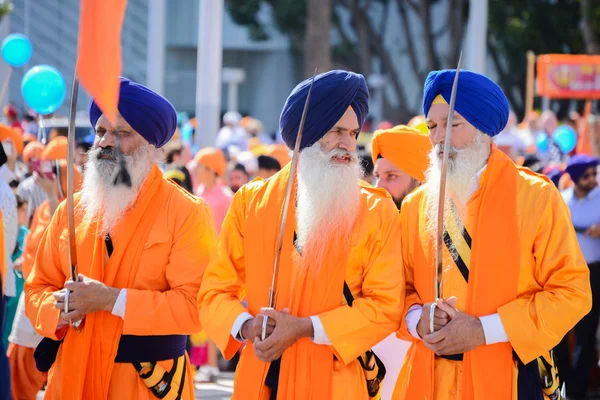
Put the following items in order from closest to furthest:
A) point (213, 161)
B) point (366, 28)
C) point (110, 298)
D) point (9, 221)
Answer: point (110, 298) < point (9, 221) < point (213, 161) < point (366, 28)

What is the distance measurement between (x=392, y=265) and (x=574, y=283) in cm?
66

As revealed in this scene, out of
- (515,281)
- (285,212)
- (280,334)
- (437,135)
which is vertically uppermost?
(437,135)

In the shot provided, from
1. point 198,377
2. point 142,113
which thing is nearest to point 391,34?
point 198,377

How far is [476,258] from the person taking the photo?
367 cm

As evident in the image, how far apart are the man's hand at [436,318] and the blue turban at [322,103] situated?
791 mm

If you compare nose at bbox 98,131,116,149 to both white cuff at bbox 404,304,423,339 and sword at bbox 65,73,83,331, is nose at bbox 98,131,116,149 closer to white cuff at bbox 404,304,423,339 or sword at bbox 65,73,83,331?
sword at bbox 65,73,83,331

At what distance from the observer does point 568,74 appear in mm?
19375

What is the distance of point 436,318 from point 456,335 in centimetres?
9

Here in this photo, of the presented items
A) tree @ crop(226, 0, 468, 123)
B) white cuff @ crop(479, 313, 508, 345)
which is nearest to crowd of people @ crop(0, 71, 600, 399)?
white cuff @ crop(479, 313, 508, 345)

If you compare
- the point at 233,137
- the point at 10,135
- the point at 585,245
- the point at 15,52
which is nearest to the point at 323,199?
the point at 585,245

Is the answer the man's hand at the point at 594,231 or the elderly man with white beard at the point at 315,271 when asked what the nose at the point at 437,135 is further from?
the man's hand at the point at 594,231

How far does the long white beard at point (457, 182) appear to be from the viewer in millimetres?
3791

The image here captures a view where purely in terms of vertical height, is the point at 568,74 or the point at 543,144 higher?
the point at 568,74

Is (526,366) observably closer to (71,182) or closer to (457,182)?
(457,182)
